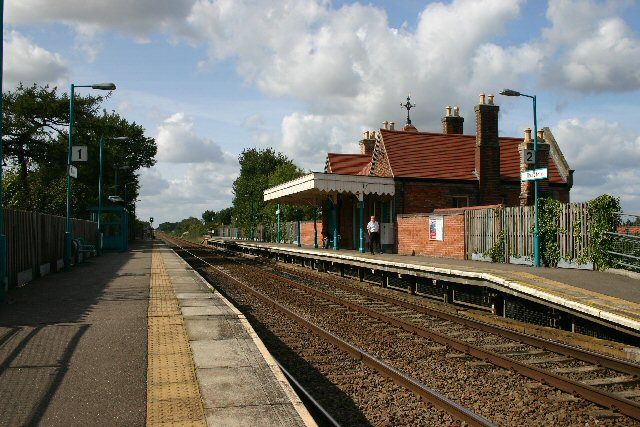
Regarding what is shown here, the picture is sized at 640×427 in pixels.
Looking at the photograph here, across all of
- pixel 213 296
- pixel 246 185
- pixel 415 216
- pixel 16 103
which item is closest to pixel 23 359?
pixel 213 296

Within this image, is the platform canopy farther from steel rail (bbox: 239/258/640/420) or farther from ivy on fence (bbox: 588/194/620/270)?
steel rail (bbox: 239/258/640/420)

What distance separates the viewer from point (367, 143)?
124 feet

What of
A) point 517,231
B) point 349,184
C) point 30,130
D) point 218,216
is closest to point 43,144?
point 30,130

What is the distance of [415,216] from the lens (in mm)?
24422

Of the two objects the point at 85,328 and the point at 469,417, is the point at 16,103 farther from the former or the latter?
the point at 469,417

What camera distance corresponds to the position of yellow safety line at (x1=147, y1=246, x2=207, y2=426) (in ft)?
16.6

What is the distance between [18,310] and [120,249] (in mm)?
29753

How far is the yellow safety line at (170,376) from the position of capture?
16.6 feet

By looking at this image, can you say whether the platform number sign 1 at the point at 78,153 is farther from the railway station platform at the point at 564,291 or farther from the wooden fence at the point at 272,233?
the wooden fence at the point at 272,233

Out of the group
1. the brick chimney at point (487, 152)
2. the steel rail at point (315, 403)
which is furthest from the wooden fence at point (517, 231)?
the steel rail at point (315, 403)

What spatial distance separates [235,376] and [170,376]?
26.9 inches

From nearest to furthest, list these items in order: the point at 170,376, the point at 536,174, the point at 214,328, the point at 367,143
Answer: the point at 170,376, the point at 214,328, the point at 536,174, the point at 367,143

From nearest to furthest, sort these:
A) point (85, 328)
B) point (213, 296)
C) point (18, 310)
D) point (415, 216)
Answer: point (85, 328) → point (18, 310) → point (213, 296) → point (415, 216)

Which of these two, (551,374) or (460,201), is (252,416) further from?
(460,201)
